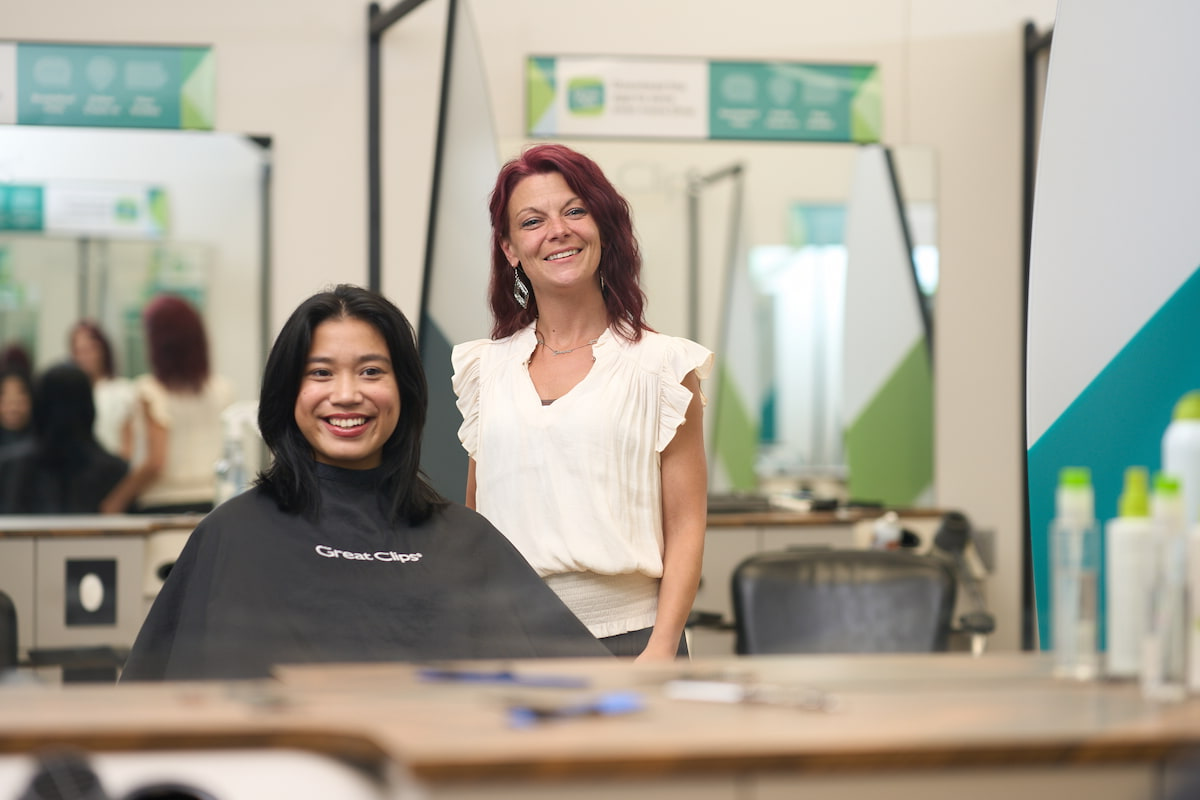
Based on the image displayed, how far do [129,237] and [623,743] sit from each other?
3.33 m

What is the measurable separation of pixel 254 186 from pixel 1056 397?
9.37ft

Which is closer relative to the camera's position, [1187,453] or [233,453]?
[1187,453]

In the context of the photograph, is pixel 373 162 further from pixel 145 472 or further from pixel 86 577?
pixel 86 577

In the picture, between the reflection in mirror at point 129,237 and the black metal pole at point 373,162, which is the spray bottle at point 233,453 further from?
the black metal pole at point 373,162

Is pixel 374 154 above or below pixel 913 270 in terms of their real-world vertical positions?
above

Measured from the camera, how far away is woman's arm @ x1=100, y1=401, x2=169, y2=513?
3.87 meters

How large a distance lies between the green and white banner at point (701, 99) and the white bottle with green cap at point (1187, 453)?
3024mm

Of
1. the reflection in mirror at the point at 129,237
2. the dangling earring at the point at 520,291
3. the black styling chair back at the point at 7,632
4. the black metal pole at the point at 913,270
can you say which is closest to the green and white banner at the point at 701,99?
the black metal pole at the point at 913,270

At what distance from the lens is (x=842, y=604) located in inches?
95.0

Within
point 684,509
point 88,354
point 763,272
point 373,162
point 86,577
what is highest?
point 373,162

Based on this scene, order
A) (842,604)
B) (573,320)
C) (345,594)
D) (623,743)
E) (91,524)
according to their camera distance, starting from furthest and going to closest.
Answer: (91,524), (842,604), (573,320), (345,594), (623,743)

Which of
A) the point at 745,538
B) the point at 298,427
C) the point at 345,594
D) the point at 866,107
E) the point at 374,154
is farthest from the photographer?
the point at 866,107

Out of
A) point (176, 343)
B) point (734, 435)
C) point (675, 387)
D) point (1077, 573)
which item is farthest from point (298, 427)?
point (734, 435)

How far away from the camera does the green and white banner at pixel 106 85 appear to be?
154 inches
